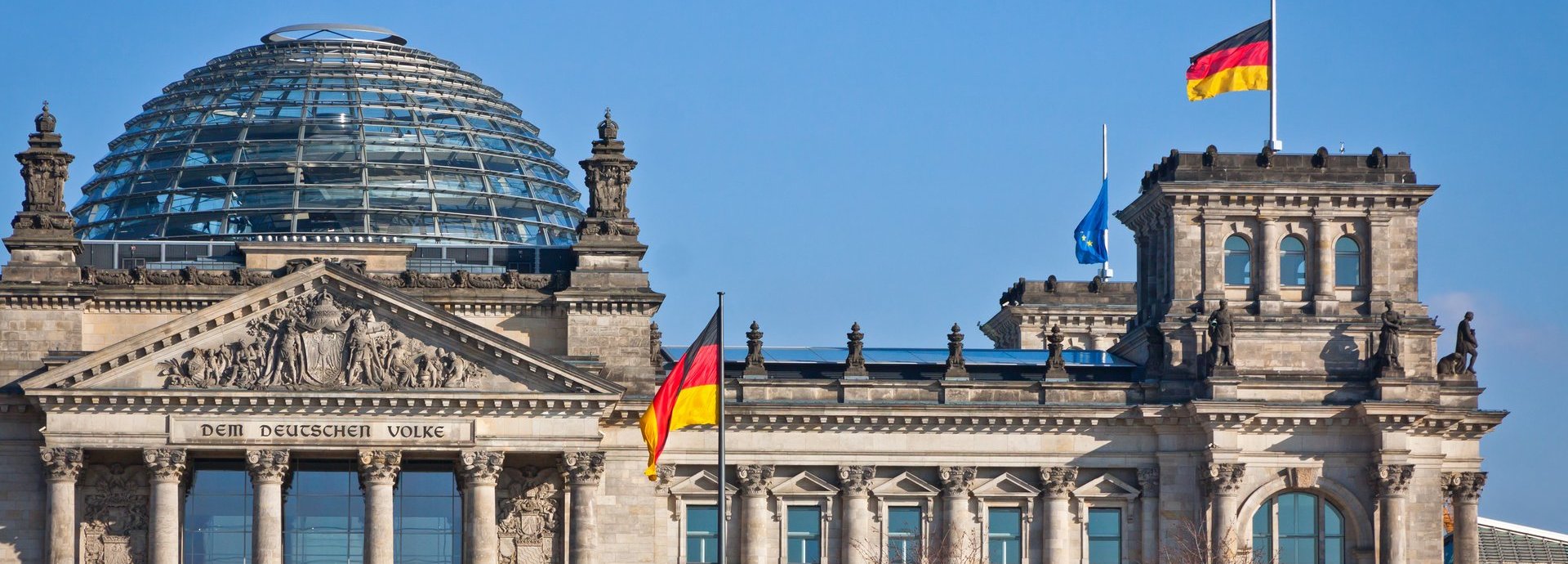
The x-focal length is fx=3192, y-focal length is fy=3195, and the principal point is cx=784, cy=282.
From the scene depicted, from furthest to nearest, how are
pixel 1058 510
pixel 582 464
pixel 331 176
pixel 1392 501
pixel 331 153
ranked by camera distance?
pixel 331 153 < pixel 331 176 < pixel 1058 510 < pixel 1392 501 < pixel 582 464

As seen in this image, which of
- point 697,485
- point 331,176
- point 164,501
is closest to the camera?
point 164,501

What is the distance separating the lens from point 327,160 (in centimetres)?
11019

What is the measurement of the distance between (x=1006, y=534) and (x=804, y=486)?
260 inches

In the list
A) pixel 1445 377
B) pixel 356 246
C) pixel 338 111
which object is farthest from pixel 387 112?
pixel 1445 377

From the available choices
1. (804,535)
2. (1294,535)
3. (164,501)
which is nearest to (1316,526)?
(1294,535)

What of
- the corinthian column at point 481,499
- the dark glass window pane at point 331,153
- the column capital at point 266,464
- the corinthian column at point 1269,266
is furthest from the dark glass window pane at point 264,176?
the corinthian column at point 1269,266

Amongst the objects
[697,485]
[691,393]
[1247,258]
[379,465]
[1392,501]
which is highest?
[1247,258]

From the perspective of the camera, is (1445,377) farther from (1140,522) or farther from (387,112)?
(387,112)

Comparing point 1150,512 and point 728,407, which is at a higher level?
point 728,407

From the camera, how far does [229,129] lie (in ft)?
362

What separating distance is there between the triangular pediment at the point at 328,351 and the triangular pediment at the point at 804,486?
8302 mm

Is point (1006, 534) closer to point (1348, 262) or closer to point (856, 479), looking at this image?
point (856, 479)

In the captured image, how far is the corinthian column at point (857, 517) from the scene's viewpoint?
9969 centimetres

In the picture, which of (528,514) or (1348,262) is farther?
(1348,262)
